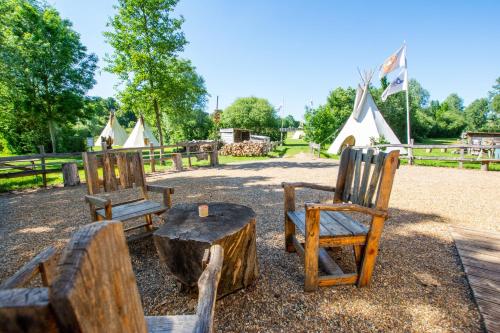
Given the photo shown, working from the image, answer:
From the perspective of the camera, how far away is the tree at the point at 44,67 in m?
14.4

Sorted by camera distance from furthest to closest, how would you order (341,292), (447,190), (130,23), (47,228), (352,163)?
1. (130,23)
2. (447,190)
3. (47,228)
4. (352,163)
5. (341,292)

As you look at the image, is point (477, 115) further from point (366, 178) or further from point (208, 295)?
point (208, 295)

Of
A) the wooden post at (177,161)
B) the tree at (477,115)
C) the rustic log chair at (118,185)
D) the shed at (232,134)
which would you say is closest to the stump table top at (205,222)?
the rustic log chair at (118,185)

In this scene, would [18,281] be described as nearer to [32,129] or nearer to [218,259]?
[218,259]

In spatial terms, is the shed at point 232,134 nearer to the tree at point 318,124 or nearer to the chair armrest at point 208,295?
the tree at point 318,124

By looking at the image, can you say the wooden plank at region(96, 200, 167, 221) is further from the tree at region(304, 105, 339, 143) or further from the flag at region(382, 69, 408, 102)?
the tree at region(304, 105, 339, 143)

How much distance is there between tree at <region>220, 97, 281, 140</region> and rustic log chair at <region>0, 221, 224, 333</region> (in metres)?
38.9

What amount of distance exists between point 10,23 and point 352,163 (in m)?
21.0

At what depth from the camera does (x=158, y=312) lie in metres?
2.30

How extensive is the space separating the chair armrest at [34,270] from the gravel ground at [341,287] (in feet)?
4.04

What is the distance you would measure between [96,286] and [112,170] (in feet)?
12.2

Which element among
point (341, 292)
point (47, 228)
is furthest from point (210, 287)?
point (47, 228)

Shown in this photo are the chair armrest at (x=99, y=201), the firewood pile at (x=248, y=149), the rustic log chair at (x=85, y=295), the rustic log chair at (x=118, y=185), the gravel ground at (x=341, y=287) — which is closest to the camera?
the rustic log chair at (x=85, y=295)

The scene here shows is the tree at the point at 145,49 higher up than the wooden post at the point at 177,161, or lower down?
higher up
